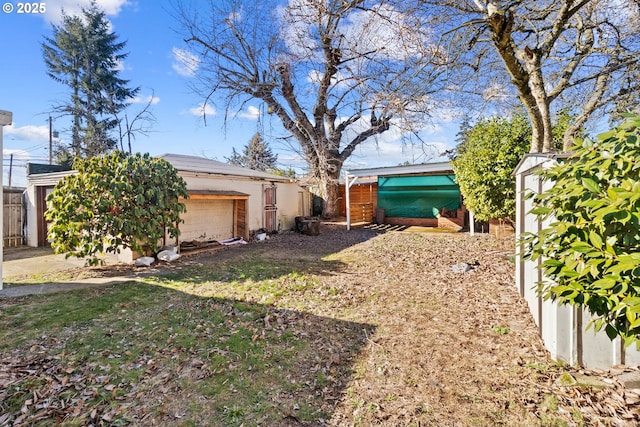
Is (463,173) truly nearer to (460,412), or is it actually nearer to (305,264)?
(305,264)

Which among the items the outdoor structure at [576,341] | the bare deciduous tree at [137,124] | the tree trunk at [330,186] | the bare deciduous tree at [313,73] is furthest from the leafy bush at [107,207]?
the bare deciduous tree at [137,124]

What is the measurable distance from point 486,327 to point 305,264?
4.39 meters

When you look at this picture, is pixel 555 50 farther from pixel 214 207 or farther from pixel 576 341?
pixel 214 207

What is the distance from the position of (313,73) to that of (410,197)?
23.6 ft

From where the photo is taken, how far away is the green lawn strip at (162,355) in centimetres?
251

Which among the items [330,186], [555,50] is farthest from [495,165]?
[330,186]

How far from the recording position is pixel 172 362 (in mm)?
3156

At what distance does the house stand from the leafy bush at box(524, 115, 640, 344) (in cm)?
868

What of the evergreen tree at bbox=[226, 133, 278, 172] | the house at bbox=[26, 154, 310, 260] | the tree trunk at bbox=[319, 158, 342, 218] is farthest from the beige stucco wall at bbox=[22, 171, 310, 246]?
the evergreen tree at bbox=[226, 133, 278, 172]

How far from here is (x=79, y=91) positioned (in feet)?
67.8

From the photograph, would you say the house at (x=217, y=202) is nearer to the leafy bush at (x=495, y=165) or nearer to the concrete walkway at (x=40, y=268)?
the concrete walkway at (x=40, y=268)

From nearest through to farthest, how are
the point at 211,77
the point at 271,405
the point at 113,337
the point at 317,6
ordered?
the point at 271,405
the point at 113,337
the point at 317,6
the point at 211,77

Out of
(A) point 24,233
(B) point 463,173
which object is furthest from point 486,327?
(A) point 24,233

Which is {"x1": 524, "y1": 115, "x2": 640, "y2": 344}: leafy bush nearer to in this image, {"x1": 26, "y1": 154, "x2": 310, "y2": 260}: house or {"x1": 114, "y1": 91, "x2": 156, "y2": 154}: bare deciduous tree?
{"x1": 26, "y1": 154, "x2": 310, "y2": 260}: house
